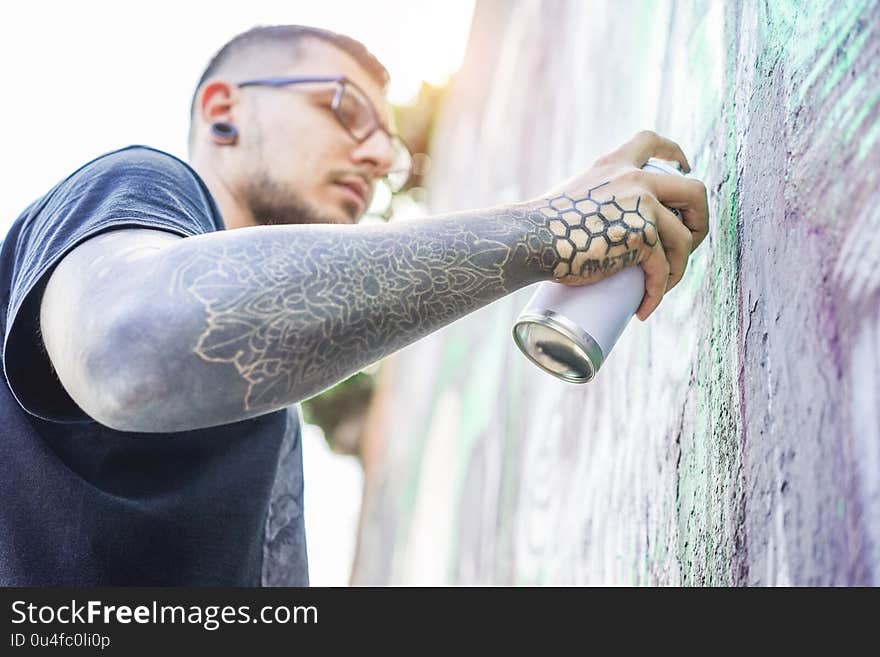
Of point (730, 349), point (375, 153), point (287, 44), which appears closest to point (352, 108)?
point (375, 153)

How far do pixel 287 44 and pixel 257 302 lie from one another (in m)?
1.56

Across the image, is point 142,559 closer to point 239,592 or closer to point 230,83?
point 239,592

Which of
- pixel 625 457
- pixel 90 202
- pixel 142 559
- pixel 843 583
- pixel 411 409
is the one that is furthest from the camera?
pixel 411 409

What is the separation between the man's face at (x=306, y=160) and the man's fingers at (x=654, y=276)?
1.06 meters

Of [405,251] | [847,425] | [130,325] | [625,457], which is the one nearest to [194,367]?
[130,325]

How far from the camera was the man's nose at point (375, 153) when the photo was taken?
2359 mm

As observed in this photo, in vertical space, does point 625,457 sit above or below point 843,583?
above

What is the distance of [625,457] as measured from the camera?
2113 mm

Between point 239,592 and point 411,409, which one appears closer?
point 239,592

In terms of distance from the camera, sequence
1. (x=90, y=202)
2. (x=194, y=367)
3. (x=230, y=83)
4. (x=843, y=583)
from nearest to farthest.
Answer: (x=843, y=583)
(x=194, y=367)
(x=90, y=202)
(x=230, y=83)

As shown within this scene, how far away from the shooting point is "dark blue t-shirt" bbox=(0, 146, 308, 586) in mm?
1354

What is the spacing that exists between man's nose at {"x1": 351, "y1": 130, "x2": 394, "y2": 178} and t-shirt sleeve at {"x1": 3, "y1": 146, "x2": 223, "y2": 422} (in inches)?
32.2

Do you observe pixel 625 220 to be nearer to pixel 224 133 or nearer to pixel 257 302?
pixel 257 302

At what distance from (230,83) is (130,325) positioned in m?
1.54
